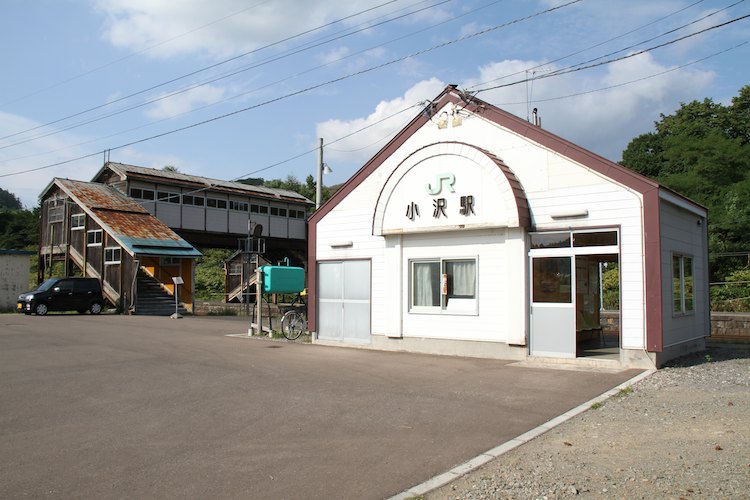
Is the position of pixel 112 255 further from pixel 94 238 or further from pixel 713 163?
pixel 713 163

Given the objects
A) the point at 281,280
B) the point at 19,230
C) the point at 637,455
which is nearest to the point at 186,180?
the point at 281,280

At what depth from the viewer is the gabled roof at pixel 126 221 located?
30.8 metres

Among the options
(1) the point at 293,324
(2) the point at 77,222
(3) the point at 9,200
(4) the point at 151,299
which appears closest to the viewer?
(1) the point at 293,324

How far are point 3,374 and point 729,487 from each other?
37.0ft

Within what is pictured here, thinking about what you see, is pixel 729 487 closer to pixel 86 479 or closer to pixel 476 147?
pixel 86 479

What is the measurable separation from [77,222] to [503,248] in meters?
28.6

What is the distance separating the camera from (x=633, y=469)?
18.3 feet

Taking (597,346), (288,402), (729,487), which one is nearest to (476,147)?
(597,346)

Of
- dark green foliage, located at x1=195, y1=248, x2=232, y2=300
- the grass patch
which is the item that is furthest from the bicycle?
dark green foliage, located at x1=195, y1=248, x2=232, y2=300

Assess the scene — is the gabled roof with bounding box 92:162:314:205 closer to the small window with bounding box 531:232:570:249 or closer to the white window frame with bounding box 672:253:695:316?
the small window with bounding box 531:232:570:249

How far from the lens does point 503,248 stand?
1330 cm

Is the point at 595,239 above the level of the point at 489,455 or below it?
above

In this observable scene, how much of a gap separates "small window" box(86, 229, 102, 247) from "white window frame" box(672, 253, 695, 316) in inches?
1121

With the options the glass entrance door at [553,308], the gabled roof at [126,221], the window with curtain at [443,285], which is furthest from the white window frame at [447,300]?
the gabled roof at [126,221]
